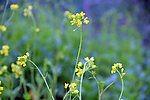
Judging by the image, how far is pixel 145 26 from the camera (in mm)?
3502

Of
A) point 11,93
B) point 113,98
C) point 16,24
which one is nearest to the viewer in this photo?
point 11,93

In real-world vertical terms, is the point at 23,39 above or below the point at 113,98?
above

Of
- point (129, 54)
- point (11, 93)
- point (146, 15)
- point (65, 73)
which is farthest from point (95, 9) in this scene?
point (11, 93)

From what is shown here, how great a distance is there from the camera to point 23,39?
2.23 metres

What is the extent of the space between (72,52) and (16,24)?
1041 mm

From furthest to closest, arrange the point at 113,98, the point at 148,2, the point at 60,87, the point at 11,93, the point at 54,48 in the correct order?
the point at 148,2
the point at 54,48
the point at 60,87
the point at 113,98
the point at 11,93

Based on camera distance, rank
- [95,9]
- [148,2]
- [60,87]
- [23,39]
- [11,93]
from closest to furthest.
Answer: [11,93], [60,87], [23,39], [148,2], [95,9]

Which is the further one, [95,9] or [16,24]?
[95,9]

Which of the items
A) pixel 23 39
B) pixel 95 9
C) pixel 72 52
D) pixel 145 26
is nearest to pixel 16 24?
pixel 23 39

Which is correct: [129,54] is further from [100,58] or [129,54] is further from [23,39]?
[23,39]

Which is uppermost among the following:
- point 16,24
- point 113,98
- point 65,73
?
point 16,24

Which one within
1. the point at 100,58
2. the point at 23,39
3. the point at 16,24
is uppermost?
the point at 16,24

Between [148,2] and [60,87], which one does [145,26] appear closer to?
[148,2]

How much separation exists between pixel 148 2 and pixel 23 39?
243 centimetres
